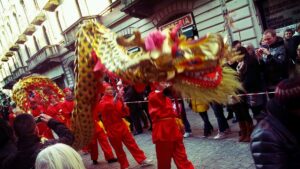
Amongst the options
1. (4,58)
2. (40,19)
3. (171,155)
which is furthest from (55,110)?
(4,58)

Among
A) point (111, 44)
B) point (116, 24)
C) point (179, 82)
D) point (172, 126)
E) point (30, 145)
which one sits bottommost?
point (172, 126)

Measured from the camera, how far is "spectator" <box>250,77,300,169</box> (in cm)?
210

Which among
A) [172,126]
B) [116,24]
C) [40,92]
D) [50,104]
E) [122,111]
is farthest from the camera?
[116,24]

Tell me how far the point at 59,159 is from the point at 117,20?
15.0 m

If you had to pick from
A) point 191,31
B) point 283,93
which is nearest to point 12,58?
point 191,31

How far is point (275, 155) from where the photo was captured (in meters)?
2.13

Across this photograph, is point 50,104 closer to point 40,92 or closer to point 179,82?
point 40,92

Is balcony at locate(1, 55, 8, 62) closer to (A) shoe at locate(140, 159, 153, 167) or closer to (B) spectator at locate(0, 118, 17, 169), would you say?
(A) shoe at locate(140, 159, 153, 167)

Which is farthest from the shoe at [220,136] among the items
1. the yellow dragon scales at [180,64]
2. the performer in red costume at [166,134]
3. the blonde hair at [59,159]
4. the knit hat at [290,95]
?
the blonde hair at [59,159]

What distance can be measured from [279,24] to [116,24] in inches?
346

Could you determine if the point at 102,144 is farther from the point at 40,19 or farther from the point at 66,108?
the point at 40,19

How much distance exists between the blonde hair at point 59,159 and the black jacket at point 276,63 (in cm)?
482

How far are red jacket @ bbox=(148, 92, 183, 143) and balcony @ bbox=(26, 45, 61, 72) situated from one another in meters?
22.2

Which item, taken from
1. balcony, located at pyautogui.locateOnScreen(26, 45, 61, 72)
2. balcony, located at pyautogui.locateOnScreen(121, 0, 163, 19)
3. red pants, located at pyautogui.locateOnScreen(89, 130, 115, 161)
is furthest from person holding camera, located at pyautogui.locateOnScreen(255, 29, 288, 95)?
balcony, located at pyautogui.locateOnScreen(26, 45, 61, 72)
